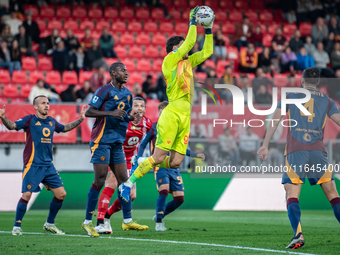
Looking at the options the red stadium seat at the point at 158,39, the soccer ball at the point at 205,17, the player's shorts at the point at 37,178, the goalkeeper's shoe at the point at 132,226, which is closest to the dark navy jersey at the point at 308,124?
the soccer ball at the point at 205,17

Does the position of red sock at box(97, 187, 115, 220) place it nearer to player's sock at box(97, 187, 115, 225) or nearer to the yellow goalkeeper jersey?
player's sock at box(97, 187, 115, 225)

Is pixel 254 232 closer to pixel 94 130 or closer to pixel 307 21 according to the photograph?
pixel 94 130

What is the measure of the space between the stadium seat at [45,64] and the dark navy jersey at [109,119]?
10.7m

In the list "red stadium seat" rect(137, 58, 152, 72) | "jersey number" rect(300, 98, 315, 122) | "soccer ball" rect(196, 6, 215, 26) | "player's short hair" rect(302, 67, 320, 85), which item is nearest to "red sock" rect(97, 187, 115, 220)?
"soccer ball" rect(196, 6, 215, 26)

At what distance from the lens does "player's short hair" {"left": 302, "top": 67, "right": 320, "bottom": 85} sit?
5.66 m

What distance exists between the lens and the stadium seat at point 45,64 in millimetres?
16703

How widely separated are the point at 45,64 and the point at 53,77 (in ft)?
3.36

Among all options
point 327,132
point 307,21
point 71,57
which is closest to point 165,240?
point 327,132

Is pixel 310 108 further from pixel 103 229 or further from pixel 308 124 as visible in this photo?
pixel 103 229

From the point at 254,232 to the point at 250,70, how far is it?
1011cm

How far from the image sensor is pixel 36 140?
708 centimetres

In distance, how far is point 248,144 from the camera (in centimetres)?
1155

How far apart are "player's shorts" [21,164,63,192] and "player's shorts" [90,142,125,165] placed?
0.85m

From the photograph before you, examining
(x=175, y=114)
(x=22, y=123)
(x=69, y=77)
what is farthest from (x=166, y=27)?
(x=175, y=114)
